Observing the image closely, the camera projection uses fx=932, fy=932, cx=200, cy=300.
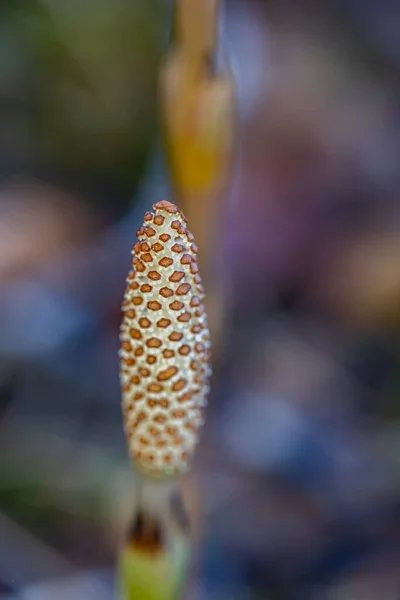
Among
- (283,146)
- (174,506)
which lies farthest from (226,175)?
(283,146)

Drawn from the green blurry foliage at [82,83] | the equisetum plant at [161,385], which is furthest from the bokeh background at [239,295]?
the equisetum plant at [161,385]

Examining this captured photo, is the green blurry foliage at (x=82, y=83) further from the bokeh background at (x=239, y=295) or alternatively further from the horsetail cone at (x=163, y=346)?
the horsetail cone at (x=163, y=346)

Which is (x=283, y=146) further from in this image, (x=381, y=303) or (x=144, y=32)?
(x=381, y=303)

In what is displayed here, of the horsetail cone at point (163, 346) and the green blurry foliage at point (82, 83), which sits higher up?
the green blurry foliage at point (82, 83)

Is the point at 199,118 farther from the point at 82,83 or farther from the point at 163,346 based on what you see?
the point at 82,83

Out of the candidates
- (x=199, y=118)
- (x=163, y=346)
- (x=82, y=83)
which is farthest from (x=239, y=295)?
(x=163, y=346)
